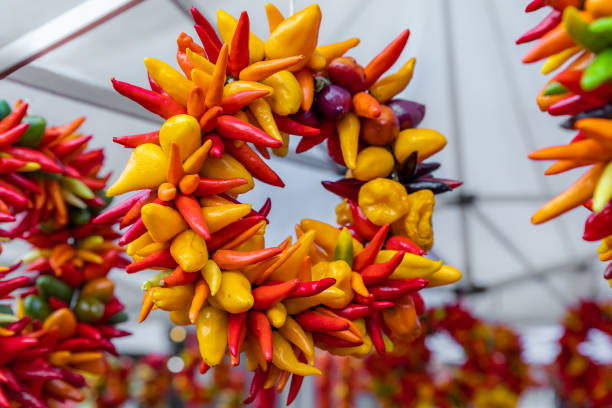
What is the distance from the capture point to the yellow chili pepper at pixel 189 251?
0.70 meters

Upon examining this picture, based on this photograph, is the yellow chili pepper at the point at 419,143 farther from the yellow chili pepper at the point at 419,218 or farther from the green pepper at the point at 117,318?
the green pepper at the point at 117,318

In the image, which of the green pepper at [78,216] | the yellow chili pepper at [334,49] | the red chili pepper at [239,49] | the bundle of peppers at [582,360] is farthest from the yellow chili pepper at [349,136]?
the bundle of peppers at [582,360]

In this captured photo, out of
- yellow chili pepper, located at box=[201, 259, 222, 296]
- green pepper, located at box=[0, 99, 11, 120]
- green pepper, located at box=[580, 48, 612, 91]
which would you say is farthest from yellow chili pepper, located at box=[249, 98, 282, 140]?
green pepper, located at box=[0, 99, 11, 120]

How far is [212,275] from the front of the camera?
727 millimetres

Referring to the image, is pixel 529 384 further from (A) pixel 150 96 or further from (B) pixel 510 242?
(A) pixel 150 96

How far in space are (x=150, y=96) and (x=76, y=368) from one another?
771 mm

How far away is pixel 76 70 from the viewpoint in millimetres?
1733

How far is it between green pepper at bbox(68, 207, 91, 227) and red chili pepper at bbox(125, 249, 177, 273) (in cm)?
69

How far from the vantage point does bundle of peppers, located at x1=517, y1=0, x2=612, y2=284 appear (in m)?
0.55

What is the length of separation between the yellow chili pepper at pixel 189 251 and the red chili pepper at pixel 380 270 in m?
0.29

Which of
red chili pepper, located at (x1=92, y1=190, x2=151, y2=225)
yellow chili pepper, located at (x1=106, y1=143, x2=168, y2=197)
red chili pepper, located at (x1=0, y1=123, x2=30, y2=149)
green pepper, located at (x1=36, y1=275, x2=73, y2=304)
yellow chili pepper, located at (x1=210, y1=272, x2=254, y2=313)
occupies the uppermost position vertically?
yellow chili pepper, located at (x1=106, y1=143, x2=168, y2=197)

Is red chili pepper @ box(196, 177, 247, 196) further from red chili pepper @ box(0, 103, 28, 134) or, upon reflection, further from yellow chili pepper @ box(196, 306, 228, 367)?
red chili pepper @ box(0, 103, 28, 134)

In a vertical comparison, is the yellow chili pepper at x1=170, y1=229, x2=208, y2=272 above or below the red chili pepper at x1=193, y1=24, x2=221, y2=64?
below

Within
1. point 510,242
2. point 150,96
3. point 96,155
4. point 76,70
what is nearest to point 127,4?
point 96,155
